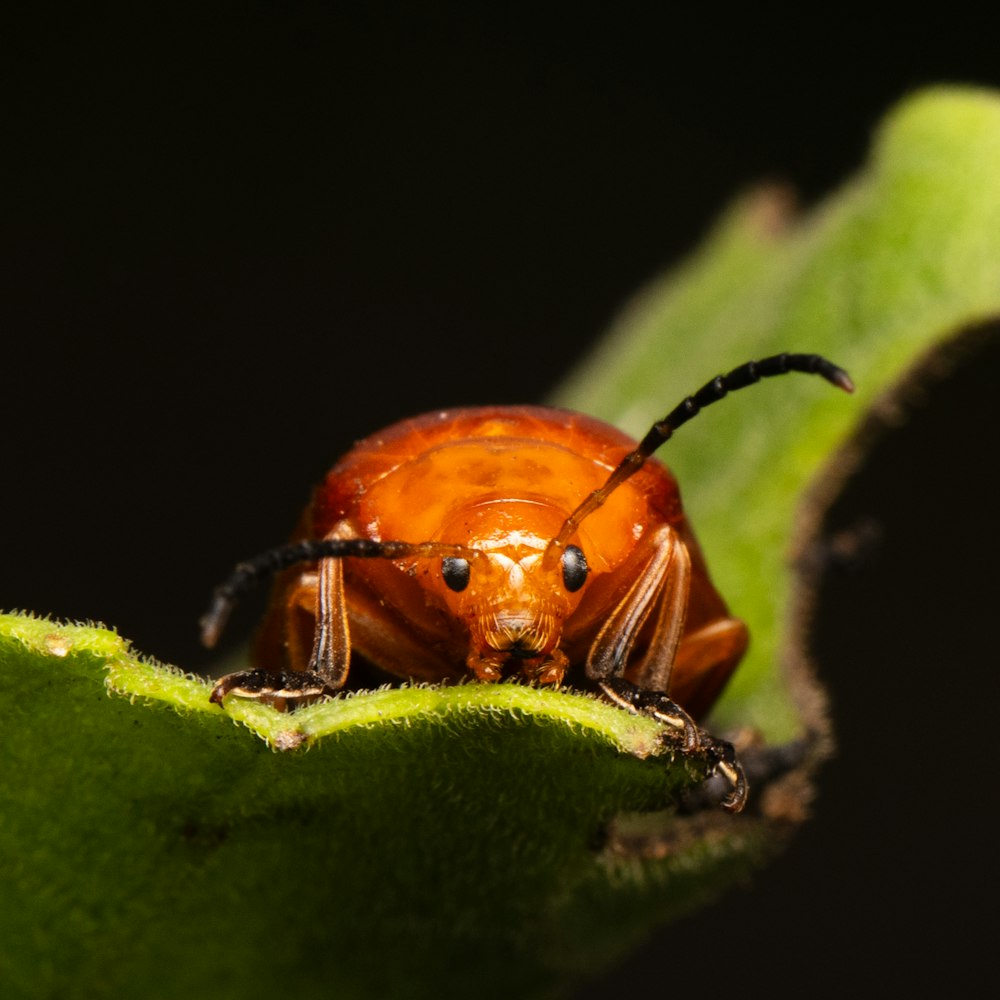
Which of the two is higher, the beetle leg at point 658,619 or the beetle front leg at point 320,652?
the beetle leg at point 658,619

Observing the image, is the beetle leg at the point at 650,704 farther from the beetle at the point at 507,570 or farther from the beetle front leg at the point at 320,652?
the beetle front leg at the point at 320,652

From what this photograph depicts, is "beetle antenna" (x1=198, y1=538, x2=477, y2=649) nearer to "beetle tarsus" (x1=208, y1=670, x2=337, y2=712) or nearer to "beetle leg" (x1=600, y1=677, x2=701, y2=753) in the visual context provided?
"beetle tarsus" (x1=208, y1=670, x2=337, y2=712)

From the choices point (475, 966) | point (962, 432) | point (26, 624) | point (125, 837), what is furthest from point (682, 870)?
point (962, 432)

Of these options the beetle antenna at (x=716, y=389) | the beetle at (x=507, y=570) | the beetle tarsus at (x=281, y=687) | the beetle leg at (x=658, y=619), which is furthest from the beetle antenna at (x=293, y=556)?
the beetle leg at (x=658, y=619)

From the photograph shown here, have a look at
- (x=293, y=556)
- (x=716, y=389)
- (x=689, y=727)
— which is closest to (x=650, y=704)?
(x=689, y=727)

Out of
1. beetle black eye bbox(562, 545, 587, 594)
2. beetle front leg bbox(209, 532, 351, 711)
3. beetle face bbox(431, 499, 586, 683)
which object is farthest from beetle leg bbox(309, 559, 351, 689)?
beetle black eye bbox(562, 545, 587, 594)

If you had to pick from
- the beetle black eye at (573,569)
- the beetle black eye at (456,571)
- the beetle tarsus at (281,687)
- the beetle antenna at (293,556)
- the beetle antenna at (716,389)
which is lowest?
the beetle tarsus at (281,687)

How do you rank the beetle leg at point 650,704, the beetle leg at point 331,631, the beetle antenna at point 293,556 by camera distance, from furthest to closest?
the beetle leg at point 331,631
the beetle antenna at point 293,556
the beetle leg at point 650,704
